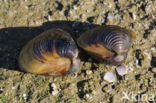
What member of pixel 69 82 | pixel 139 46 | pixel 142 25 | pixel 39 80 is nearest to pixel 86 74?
pixel 69 82

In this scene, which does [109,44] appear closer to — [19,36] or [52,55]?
[52,55]

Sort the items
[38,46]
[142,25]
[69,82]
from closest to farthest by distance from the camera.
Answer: [38,46]
[69,82]
[142,25]

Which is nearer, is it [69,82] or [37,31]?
[69,82]

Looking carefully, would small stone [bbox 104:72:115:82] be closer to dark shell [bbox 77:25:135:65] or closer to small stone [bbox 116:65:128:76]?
small stone [bbox 116:65:128:76]

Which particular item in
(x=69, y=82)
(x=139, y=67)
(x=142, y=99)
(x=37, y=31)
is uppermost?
(x=37, y=31)

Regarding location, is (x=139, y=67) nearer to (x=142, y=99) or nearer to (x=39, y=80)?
(x=142, y=99)

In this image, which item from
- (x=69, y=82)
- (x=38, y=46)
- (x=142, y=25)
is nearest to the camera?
(x=38, y=46)
